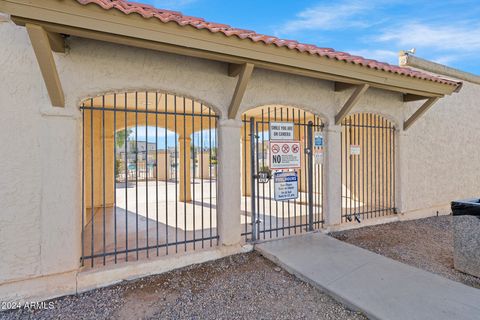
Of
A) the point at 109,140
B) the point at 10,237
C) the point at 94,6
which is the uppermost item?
the point at 94,6

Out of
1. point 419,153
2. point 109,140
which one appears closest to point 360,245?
point 419,153

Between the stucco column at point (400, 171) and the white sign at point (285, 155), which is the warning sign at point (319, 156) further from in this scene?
the stucco column at point (400, 171)

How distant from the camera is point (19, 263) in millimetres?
2969

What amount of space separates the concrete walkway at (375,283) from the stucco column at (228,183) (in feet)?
1.94

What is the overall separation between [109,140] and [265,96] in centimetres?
590

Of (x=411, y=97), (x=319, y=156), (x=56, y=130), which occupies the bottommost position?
(x=319, y=156)

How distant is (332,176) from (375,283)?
241cm

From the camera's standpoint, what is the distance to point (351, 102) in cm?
484

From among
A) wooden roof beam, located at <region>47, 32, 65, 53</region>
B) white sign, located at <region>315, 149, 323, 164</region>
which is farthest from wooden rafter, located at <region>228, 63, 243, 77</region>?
white sign, located at <region>315, 149, 323, 164</region>

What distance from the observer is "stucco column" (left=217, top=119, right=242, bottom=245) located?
4090mm

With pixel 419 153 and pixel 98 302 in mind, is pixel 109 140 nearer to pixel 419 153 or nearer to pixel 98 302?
pixel 98 302

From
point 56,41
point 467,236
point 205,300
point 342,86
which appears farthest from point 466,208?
point 56,41

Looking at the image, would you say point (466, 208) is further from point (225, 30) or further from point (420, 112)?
point (225, 30)

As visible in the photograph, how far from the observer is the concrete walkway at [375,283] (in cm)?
256
